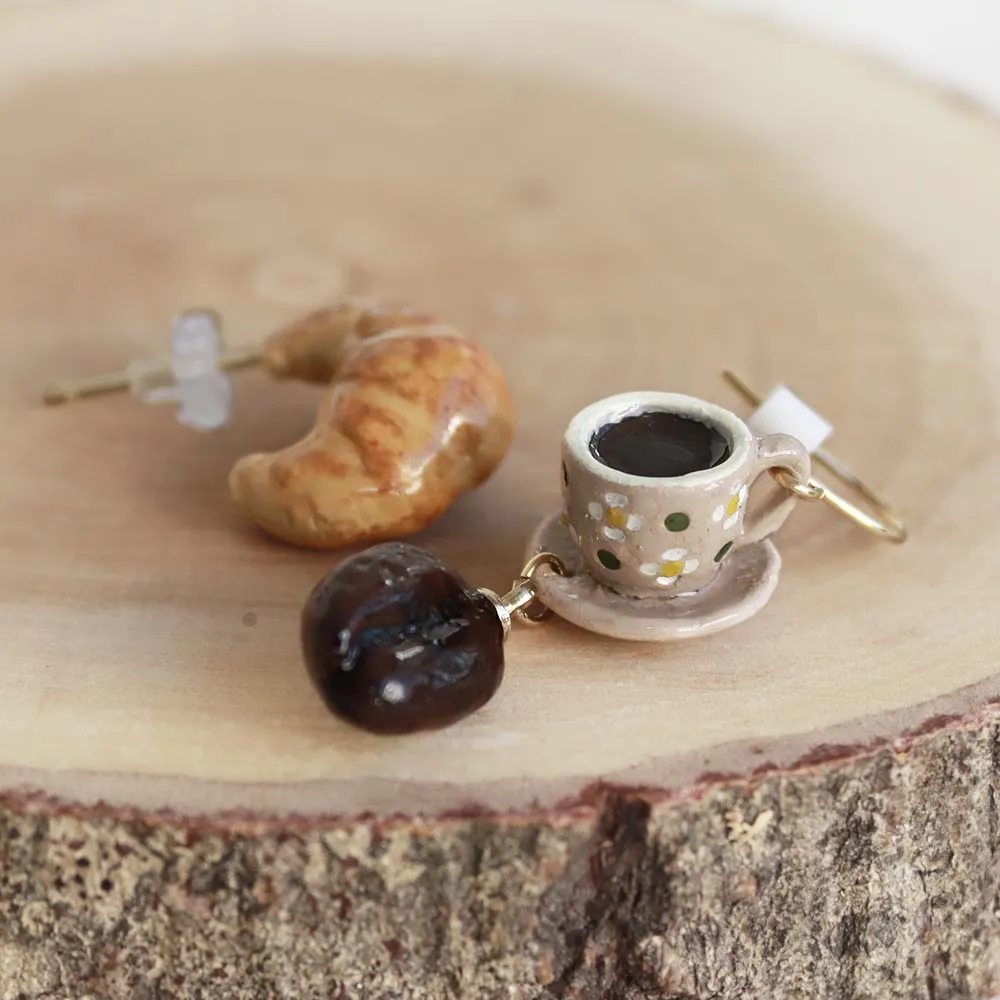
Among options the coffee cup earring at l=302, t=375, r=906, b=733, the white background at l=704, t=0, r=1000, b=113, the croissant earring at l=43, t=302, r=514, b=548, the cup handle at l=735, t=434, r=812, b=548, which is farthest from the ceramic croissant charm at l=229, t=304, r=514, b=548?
the white background at l=704, t=0, r=1000, b=113

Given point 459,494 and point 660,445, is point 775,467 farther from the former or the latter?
point 459,494

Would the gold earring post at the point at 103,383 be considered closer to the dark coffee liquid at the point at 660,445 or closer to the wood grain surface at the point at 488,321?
the wood grain surface at the point at 488,321

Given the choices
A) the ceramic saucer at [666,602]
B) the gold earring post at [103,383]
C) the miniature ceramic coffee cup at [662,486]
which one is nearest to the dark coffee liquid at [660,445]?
the miniature ceramic coffee cup at [662,486]

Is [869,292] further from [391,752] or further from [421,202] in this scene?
[391,752]

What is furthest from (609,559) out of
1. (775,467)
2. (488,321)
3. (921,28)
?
(921,28)

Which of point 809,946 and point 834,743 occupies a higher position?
point 834,743

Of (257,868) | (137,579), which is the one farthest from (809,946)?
(137,579)

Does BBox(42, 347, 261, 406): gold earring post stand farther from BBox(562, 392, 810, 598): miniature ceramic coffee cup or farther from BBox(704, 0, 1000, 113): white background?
BBox(704, 0, 1000, 113): white background
